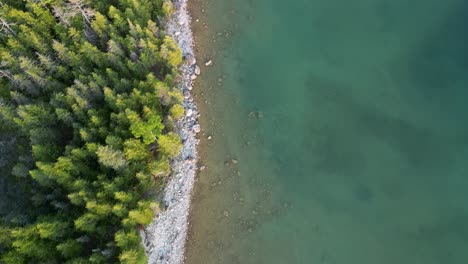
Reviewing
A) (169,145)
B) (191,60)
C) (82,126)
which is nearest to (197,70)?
(191,60)

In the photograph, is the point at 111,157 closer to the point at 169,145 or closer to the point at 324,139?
the point at 169,145

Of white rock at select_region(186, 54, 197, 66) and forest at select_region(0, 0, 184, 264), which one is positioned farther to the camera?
white rock at select_region(186, 54, 197, 66)

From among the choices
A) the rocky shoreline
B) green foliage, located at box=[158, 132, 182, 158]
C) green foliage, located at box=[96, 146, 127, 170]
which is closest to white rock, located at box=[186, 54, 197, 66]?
the rocky shoreline

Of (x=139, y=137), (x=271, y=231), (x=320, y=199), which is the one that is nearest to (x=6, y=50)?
(x=139, y=137)

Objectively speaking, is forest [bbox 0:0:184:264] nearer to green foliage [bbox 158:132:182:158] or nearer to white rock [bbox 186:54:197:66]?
green foliage [bbox 158:132:182:158]

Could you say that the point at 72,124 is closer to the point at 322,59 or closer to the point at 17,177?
the point at 17,177
